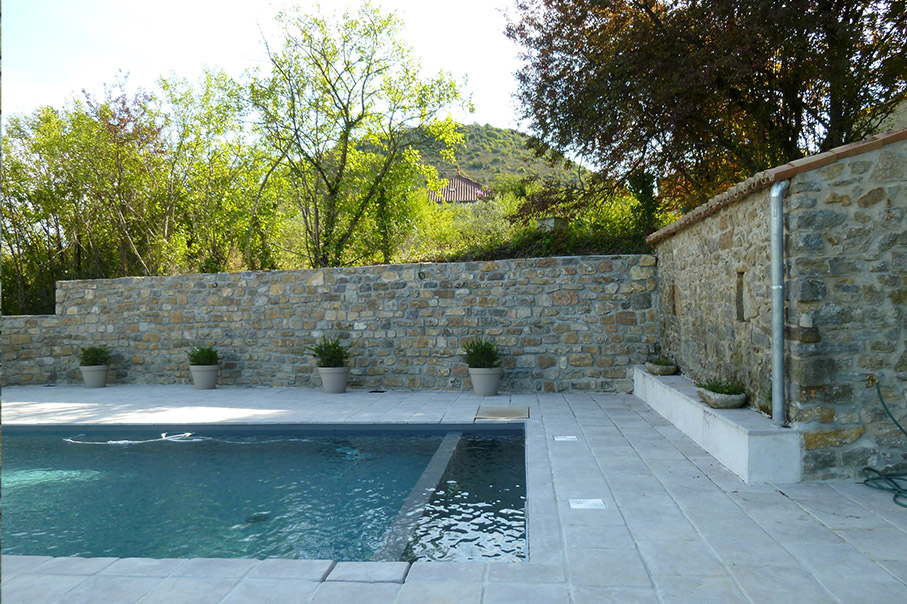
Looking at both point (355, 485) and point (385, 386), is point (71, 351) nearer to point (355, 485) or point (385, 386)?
point (385, 386)

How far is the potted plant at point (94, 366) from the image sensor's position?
36.5 feet

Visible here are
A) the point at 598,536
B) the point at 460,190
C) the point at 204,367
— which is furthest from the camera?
the point at 460,190

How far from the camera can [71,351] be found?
11.9m

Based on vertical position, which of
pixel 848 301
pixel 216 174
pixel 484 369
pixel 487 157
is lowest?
pixel 484 369

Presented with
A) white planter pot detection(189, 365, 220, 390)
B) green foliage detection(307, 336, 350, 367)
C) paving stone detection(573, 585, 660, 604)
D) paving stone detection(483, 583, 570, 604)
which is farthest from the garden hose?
white planter pot detection(189, 365, 220, 390)

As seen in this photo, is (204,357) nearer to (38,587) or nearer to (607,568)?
(38,587)

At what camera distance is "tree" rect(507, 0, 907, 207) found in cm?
695

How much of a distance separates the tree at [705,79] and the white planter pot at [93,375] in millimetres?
8726

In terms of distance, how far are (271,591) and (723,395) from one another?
3.91 meters

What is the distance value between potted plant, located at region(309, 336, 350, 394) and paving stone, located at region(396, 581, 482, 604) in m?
6.80

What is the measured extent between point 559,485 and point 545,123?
6.12 m

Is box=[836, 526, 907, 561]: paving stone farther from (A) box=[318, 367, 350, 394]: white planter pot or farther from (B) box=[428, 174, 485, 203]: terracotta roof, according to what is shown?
(B) box=[428, 174, 485, 203]: terracotta roof

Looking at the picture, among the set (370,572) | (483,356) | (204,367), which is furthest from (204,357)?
(370,572)

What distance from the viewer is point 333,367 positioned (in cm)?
966
